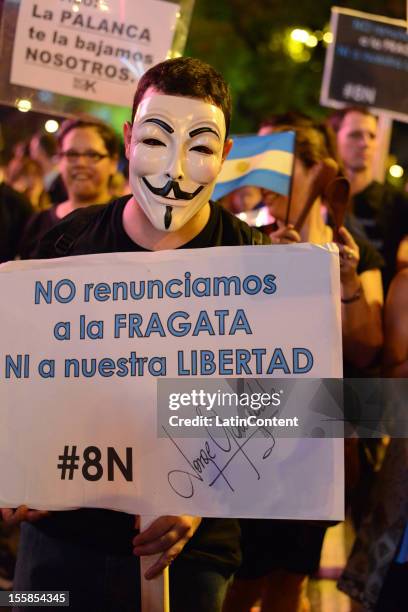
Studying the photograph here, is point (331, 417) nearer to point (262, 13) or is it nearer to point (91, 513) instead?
point (91, 513)

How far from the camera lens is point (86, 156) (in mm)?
3604

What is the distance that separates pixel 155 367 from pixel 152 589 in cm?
52

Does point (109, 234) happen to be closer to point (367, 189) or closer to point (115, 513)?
point (115, 513)

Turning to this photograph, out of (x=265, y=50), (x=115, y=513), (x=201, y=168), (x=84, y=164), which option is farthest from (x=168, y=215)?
(x=265, y=50)

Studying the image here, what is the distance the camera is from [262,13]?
9.07m

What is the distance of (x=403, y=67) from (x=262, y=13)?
207 inches

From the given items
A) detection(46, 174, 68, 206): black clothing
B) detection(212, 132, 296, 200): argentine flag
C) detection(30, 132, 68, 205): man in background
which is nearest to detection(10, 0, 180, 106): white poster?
detection(212, 132, 296, 200): argentine flag

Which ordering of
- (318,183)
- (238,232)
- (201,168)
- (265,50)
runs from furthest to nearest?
(265,50), (318,183), (238,232), (201,168)

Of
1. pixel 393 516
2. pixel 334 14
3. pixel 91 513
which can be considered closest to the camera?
pixel 91 513

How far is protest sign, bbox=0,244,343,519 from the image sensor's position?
1.96 meters

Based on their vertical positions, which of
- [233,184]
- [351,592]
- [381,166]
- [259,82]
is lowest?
[351,592]

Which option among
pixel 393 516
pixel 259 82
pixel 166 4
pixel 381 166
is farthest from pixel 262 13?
pixel 393 516

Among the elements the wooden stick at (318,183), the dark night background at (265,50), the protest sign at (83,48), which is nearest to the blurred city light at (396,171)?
the protest sign at (83,48)

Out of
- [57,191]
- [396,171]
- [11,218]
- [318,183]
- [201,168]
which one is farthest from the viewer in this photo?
[396,171]
